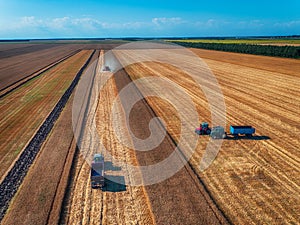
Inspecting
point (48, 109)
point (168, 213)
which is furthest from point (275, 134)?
point (48, 109)

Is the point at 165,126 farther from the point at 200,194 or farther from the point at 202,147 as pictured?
the point at 200,194

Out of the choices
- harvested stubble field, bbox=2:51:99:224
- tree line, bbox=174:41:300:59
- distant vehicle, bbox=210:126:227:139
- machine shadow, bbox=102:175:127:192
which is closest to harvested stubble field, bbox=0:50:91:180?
harvested stubble field, bbox=2:51:99:224

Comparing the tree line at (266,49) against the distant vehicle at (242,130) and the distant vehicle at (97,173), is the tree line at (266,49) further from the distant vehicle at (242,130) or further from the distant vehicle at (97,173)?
the distant vehicle at (97,173)

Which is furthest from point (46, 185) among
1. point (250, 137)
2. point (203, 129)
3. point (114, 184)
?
point (250, 137)

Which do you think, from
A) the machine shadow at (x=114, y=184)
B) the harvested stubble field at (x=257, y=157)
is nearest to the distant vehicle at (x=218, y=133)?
the harvested stubble field at (x=257, y=157)

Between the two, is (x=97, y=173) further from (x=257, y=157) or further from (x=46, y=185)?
(x=257, y=157)
